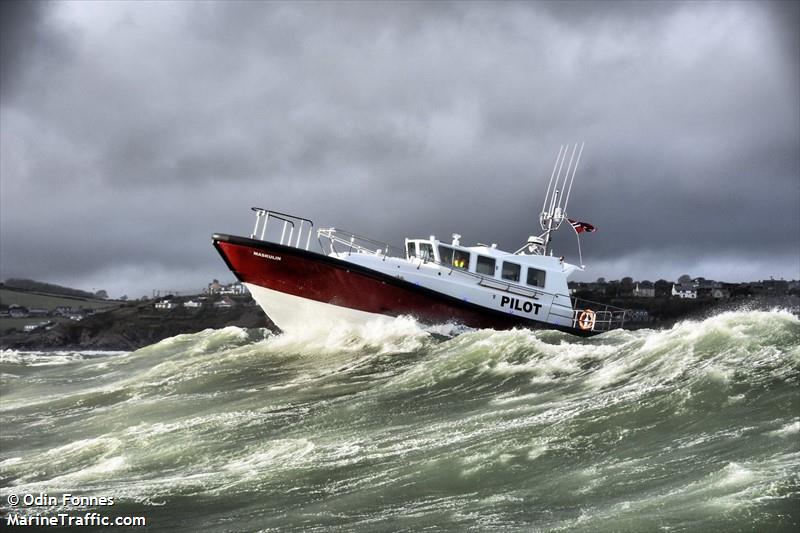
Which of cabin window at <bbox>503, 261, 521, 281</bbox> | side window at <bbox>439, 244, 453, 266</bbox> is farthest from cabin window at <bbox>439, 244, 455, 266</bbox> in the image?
cabin window at <bbox>503, 261, 521, 281</bbox>

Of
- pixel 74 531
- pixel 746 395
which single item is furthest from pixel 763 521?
pixel 74 531

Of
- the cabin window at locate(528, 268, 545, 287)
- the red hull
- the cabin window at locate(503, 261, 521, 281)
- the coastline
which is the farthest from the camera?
the coastline

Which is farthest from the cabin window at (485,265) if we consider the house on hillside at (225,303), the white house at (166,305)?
the white house at (166,305)

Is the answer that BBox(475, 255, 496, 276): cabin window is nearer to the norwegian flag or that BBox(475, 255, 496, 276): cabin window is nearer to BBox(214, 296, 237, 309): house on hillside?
the norwegian flag

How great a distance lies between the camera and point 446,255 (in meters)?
20.2

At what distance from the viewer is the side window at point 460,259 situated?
2025 centimetres

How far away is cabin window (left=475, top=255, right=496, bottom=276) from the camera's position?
20.4 metres

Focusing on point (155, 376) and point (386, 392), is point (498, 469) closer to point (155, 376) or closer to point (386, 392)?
point (386, 392)

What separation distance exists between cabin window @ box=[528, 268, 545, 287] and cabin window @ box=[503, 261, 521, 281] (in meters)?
0.40

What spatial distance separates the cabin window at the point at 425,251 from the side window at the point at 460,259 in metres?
0.68

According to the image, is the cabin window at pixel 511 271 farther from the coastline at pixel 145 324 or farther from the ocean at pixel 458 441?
the coastline at pixel 145 324

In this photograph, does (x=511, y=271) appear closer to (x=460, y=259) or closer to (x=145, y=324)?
(x=460, y=259)

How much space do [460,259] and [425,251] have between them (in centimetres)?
101

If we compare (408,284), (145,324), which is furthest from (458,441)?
(145,324)
